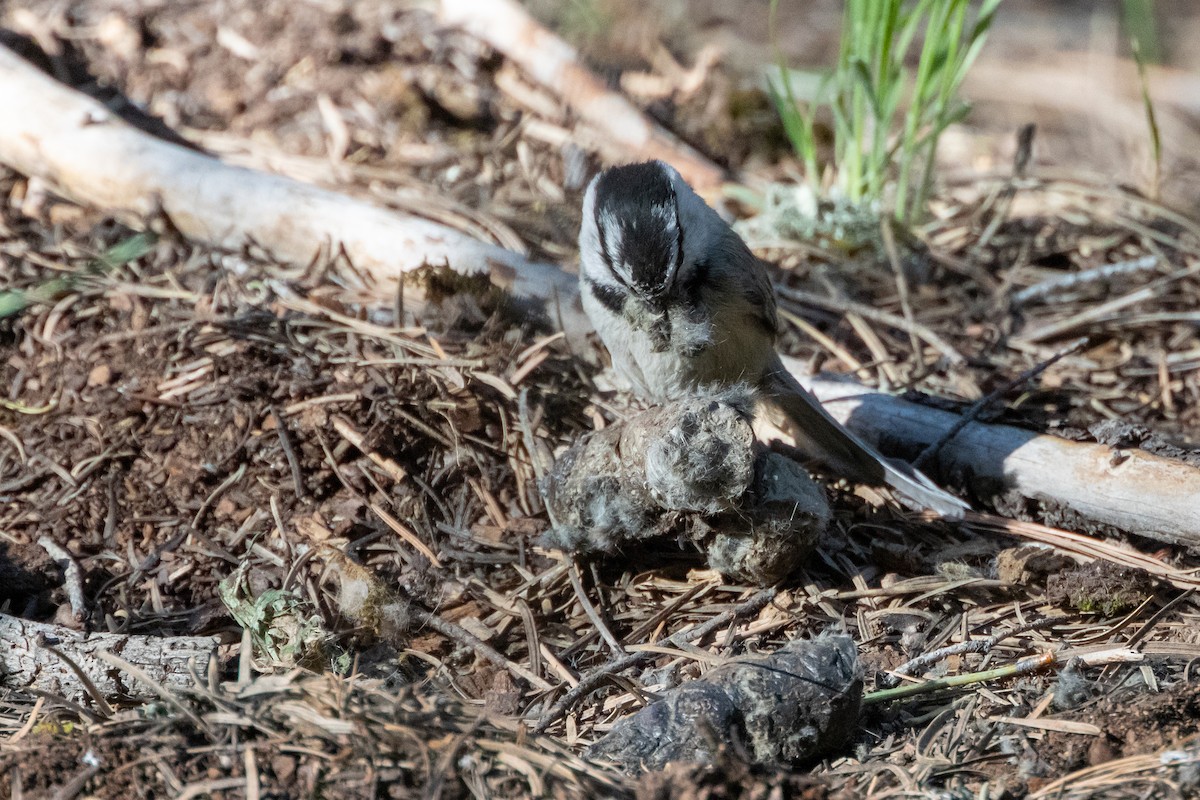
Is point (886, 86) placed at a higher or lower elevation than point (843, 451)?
higher

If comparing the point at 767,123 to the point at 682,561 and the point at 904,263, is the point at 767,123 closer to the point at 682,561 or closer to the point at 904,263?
the point at 904,263

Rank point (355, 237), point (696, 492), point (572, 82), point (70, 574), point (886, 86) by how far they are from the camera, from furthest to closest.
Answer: point (572, 82), point (886, 86), point (355, 237), point (70, 574), point (696, 492)

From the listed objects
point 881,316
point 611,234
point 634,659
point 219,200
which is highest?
point 611,234

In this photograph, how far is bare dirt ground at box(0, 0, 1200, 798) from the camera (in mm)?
2434

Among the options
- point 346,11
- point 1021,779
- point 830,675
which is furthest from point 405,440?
point 346,11

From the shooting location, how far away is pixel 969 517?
3834 mm

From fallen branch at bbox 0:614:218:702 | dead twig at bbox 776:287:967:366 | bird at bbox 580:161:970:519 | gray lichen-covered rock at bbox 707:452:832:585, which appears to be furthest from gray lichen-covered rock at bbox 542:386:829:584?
dead twig at bbox 776:287:967:366

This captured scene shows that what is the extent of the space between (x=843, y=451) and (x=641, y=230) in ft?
4.12

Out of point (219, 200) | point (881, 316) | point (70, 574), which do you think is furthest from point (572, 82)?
point (70, 574)

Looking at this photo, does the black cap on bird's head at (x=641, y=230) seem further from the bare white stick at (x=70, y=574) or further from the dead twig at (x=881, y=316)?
the bare white stick at (x=70, y=574)

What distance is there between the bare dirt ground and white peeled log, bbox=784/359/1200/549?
148 mm

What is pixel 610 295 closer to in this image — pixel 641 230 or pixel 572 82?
pixel 641 230

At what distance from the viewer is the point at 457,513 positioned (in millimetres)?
3898

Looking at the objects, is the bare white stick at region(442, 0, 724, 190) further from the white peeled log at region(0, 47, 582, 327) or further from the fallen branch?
the fallen branch
